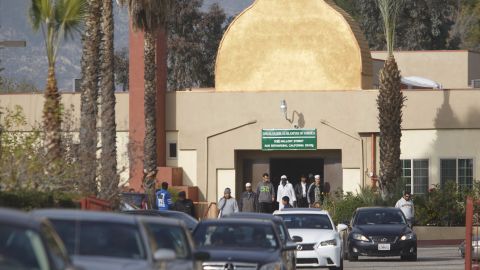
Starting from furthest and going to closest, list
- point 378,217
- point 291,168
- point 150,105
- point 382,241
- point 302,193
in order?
1. point 291,168
2. point 150,105
3. point 302,193
4. point 378,217
5. point 382,241

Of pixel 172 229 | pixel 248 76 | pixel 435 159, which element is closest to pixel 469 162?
pixel 435 159

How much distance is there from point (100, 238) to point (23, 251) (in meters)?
3.91

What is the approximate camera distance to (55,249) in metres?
11.1

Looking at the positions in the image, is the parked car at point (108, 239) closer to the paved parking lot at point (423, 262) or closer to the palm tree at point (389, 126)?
the paved parking lot at point (423, 262)

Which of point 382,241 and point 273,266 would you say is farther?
point 382,241

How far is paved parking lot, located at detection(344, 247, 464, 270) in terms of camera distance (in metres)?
30.7

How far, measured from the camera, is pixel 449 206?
143ft

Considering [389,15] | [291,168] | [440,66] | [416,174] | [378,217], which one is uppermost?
[389,15]


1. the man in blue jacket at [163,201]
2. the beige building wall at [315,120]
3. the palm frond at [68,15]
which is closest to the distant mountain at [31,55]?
the beige building wall at [315,120]

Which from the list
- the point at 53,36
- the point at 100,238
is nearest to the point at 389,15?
the point at 53,36

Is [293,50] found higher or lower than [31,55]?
lower

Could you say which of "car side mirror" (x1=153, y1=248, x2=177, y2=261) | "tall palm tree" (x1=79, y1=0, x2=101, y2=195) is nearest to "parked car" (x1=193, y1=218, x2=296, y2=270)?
"car side mirror" (x1=153, y1=248, x2=177, y2=261)

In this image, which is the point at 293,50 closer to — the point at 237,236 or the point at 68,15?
the point at 68,15

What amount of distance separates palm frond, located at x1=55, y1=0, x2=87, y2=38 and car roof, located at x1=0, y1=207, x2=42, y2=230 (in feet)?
61.0
